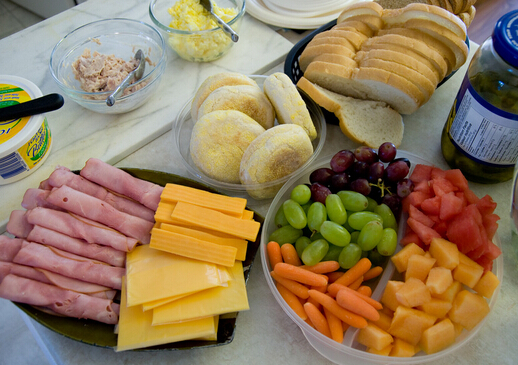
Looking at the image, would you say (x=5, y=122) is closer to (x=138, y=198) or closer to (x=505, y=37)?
(x=138, y=198)

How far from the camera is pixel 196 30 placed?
148cm

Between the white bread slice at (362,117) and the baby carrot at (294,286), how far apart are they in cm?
53

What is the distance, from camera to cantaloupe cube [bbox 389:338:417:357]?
82 centimetres

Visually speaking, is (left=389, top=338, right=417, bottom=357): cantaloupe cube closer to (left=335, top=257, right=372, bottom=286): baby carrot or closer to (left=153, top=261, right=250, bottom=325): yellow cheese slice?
(left=335, top=257, right=372, bottom=286): baby carrot

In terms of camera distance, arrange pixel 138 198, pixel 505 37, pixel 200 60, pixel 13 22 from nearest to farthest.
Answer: pixel 505 37 → pixel 138 198 → pixel 200 60 → pixel 13 22

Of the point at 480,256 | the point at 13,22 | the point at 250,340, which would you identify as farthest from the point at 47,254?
the point at 13,22

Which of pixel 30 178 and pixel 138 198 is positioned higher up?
pixel 138 198

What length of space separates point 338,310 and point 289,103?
0.59 meters

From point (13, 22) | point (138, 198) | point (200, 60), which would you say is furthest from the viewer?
point (13, 22)

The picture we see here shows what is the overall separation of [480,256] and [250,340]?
0.59m

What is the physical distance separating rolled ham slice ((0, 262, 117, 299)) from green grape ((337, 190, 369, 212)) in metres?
0.63

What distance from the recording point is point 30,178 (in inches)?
50.3

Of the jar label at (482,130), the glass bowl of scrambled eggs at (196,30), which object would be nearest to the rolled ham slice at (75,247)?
the glass bowl of scrambled eggs at (196,30)

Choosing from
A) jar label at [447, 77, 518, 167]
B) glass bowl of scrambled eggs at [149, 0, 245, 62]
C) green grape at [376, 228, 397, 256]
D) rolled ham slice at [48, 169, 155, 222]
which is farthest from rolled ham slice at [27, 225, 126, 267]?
jar label at [447, 77, 518, 167]
